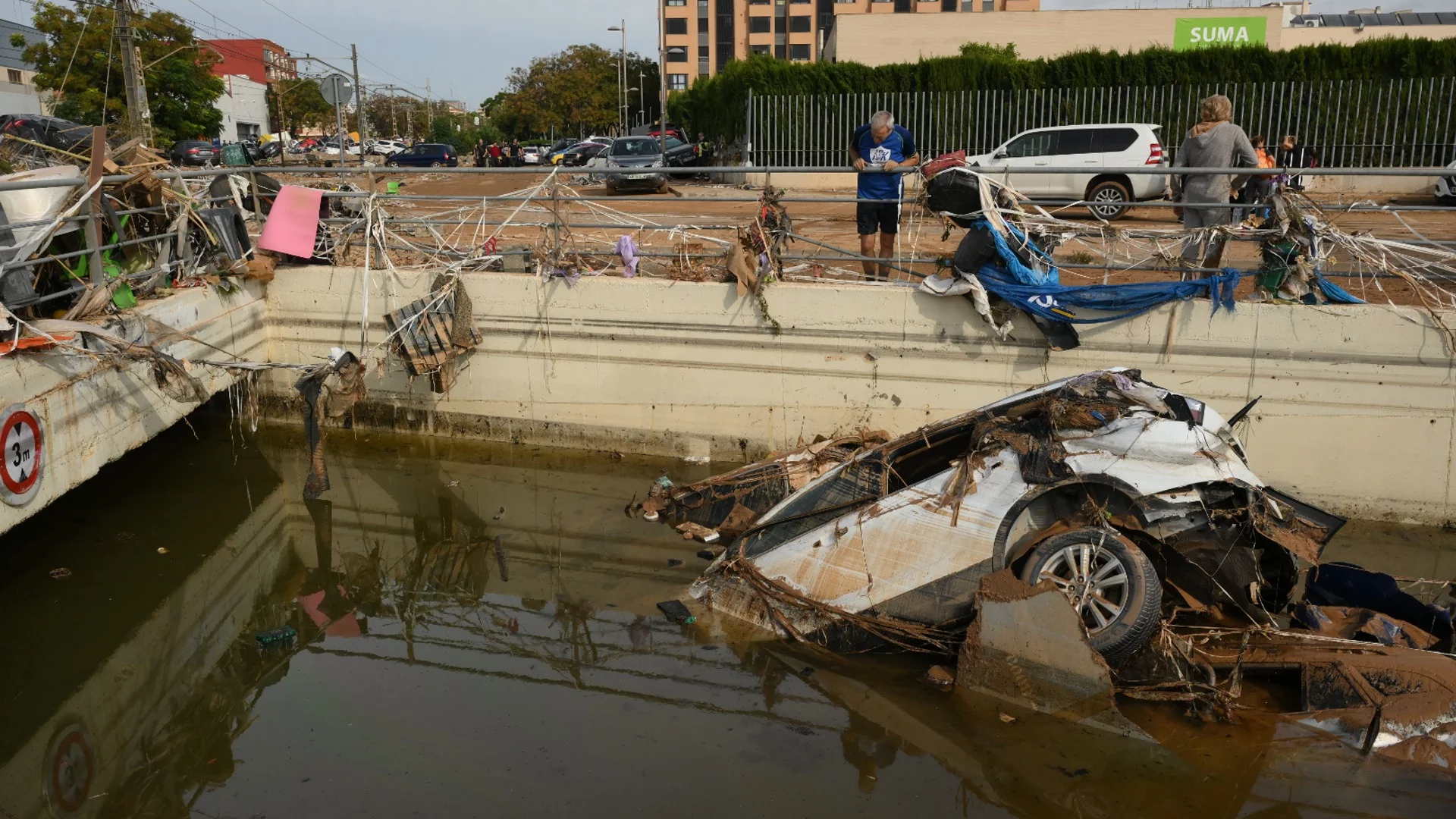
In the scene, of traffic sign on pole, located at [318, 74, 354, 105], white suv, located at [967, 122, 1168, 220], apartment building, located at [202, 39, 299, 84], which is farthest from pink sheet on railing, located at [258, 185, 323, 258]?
apartment building, located at [202, 39, 299, 84]

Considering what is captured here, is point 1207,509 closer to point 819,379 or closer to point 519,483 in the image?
point 819,379

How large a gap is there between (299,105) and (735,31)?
1526 inches

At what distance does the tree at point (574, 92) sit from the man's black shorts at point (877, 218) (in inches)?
2425

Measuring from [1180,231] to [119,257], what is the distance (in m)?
9.11

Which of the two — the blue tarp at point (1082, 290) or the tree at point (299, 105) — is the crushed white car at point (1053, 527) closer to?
the blue tarp at point (1082, 290)

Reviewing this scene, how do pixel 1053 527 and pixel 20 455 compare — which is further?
pixel 20 455

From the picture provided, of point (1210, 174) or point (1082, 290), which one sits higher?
point (1210, 174)

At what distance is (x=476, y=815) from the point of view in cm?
477

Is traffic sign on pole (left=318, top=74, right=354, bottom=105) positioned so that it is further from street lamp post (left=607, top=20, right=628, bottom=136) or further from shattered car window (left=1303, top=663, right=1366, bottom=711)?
street lamp post (left=607, top=20, right=628, bottom=136)

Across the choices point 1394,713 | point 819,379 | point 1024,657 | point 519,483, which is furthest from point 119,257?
point 1394,713

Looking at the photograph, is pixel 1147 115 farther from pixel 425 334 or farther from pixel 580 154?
pixel 580 154

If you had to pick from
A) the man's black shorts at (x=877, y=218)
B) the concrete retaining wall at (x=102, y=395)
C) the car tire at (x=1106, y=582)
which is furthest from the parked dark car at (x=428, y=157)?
the car tire at (x=1106, y=582)

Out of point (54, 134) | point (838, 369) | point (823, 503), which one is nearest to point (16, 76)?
point (54, 134)

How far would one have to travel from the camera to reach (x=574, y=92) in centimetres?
6831
